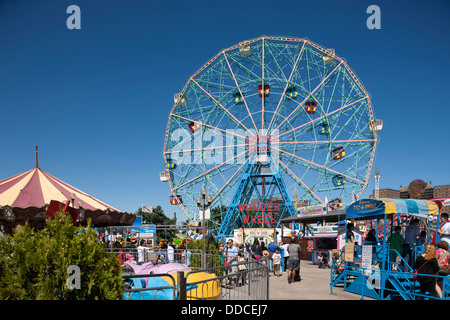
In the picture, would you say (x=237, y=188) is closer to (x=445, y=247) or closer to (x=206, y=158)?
(x=206, y=158)

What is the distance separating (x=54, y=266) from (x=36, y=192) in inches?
426

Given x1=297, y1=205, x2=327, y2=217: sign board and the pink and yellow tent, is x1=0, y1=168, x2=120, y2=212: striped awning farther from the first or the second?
x1=297, y1=205, x2=327, y2=217: sign board

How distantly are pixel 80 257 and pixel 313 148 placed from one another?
2498 centimetres

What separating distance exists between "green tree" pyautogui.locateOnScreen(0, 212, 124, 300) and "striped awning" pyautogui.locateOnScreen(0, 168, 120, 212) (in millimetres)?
9481

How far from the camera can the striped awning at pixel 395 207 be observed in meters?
8.69

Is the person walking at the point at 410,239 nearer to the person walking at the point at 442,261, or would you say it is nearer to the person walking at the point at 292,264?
the person walking at the point at 442,261

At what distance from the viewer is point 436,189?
134 meters

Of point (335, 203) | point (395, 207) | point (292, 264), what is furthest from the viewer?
point (335, 203)

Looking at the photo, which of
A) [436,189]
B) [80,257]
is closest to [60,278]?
[80,257]

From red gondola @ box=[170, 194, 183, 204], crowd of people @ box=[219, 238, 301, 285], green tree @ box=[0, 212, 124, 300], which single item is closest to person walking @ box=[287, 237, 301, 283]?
crowd of people @ box=[219, 238, 301, 285]

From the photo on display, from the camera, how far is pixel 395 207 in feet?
28.4

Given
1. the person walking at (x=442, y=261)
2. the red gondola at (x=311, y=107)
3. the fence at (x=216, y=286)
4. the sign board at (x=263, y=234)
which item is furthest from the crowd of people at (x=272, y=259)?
the red gondola at (x=311, y=107)

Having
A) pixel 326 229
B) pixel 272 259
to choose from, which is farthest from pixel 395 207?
pixel 326 229

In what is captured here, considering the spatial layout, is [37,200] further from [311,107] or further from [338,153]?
[338,153]
